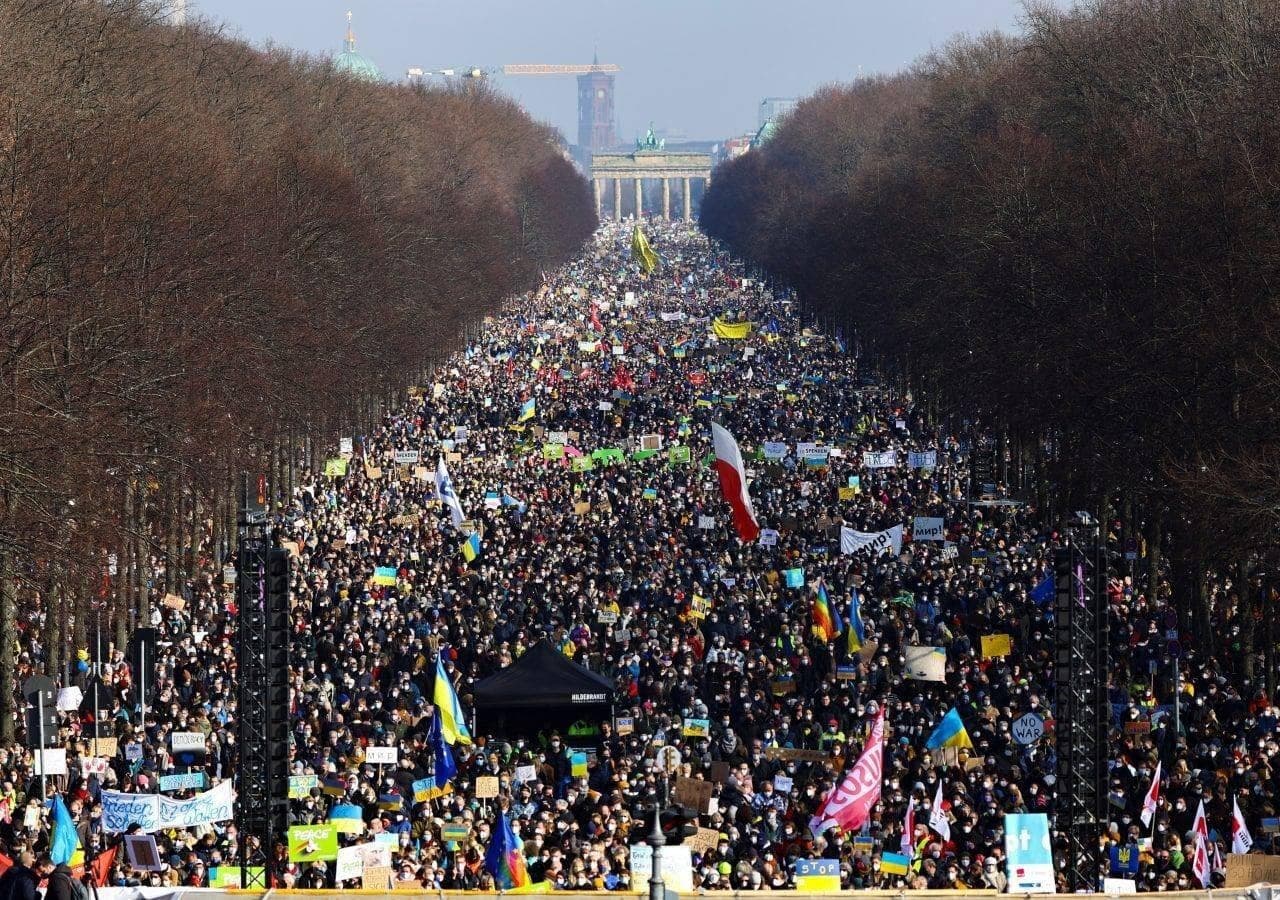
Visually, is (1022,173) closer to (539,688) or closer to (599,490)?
(599,490)

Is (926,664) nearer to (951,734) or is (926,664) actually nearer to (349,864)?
(951,734)

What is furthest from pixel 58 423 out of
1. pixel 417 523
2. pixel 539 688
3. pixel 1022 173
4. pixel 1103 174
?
pixel 1022 173

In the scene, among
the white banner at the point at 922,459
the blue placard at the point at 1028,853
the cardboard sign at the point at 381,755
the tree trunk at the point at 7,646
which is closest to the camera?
the blue placard at the point at 1028,853

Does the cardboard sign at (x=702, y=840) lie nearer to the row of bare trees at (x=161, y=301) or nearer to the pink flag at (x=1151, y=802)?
the pink flag at (x=1151, y=802)

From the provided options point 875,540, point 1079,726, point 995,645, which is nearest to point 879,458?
point 875,540

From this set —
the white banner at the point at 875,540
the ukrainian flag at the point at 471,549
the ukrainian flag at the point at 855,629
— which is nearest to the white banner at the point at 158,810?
the ukrainian flag at the point at 855,629

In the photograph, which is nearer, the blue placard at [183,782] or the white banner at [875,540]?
the blue placard at [183,782]


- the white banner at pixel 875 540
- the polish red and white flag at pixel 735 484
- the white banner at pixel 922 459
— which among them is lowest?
the white banner at pixel 875 540

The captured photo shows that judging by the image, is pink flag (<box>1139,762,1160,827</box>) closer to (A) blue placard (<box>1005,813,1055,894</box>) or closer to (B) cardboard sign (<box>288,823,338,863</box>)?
(A) blue placard (<box>1005,813,1055,894</box>)
